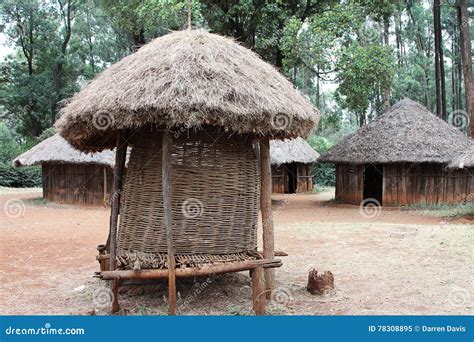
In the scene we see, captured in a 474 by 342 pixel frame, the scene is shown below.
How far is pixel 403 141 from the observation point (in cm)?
1666

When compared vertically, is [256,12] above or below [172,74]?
above

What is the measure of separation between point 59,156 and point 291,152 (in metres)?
9.65

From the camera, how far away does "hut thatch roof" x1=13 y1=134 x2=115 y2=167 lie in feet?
57.5

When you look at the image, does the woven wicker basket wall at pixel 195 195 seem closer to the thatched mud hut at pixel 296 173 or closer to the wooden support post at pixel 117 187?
the wooden support post at pixel 117 187

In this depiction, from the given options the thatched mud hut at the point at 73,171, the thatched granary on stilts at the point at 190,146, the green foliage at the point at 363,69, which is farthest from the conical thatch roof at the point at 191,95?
the thatched mud hut at the point at 73,171

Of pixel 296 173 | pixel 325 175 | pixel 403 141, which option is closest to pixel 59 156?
pixel 296 173

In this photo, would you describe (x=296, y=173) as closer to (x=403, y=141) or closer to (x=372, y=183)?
(x=372, y=183)

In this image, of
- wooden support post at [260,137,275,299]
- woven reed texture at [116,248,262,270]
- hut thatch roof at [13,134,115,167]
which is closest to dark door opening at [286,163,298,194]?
hut thatch roof at [13,134,115,167]

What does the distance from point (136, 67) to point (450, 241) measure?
284 inches

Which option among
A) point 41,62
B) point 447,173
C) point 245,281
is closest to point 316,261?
point 245,281

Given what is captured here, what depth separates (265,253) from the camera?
5945 mm

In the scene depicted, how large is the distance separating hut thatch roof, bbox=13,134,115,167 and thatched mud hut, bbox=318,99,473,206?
7915mm

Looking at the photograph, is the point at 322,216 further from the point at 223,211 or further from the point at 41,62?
the point at 41,62

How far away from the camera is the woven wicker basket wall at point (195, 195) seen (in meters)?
5.68
